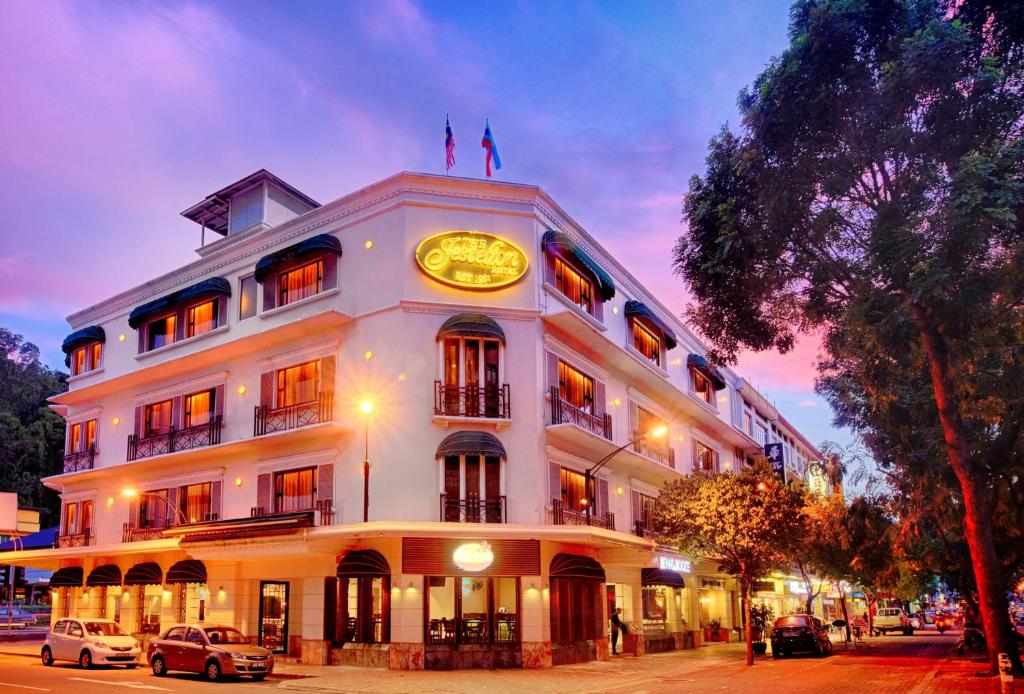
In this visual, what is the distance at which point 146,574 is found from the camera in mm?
34438

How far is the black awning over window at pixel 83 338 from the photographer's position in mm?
40438

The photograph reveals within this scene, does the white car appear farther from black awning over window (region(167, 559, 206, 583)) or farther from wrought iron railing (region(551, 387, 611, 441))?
wrought iron railing (region(551, 387, 611, 441))

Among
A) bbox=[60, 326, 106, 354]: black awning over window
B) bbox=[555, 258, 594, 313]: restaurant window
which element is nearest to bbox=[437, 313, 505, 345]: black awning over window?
bbox=[555, 258, 594, 313]: restaurant window

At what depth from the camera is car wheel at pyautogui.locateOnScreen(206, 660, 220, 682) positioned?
80.0 feet

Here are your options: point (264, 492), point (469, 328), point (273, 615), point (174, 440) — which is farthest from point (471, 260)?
point (174, 440)

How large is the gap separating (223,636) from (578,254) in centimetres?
1734

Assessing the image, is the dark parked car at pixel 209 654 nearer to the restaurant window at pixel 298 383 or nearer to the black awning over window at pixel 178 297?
the restaurant window at pixel 298 383

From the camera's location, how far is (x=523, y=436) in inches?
1138

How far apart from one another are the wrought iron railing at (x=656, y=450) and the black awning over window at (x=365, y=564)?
13.5 m

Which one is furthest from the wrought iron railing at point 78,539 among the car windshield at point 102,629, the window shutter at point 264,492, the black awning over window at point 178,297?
the window shutter at point 264,492

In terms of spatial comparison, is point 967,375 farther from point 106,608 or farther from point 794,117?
point 106,608

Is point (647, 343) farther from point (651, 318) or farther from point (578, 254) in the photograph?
point (578, 254)

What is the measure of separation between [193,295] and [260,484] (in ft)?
27.9

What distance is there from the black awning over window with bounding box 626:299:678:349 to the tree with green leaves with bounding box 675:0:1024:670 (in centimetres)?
1268
